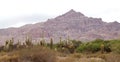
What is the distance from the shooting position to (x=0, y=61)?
25.5 metres

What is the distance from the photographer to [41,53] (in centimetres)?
2330

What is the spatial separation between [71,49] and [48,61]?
31295 mm

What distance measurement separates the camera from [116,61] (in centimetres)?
2295

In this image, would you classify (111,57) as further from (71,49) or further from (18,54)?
(71,49)

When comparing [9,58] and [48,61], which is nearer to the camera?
[48,61]

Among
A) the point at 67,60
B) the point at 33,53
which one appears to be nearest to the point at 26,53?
the point at 33,53

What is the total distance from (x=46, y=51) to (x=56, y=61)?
1.11 meters

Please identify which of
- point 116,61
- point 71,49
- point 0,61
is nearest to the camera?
point 116,61

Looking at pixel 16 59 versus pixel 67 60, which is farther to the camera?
pixel 67 60

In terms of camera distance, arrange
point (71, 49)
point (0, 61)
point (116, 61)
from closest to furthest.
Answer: point (116, 61) → point (0, 61) → point (71, 49)

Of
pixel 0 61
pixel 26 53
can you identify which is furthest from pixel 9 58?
pixel 26 53

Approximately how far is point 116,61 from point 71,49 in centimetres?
3164

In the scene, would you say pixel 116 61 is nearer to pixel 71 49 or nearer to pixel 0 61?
pixel 0 61

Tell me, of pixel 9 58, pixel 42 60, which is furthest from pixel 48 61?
pixel 9 58
